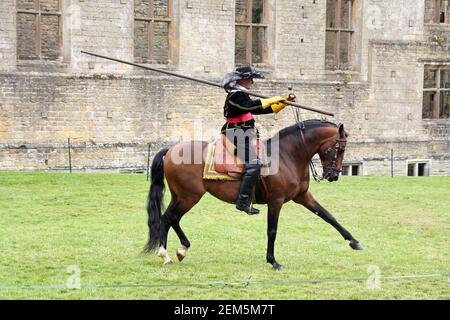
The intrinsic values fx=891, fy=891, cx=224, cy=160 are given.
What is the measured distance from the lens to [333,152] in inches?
449

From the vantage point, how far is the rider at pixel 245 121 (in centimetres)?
1091

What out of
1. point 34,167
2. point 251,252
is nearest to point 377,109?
point 34,167

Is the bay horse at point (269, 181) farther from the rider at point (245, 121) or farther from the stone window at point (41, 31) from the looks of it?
the stone window at point (41, 31)

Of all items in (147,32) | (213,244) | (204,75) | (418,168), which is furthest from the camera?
(418,168)

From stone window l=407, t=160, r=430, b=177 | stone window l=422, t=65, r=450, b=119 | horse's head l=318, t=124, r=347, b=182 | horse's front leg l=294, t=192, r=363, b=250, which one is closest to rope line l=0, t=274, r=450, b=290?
horse's front leg l=294, t=192, r=363, b=250

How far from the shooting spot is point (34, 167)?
21.7 metres

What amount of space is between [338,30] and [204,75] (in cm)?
507

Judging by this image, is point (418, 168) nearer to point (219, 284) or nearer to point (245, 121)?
point (245, 121)

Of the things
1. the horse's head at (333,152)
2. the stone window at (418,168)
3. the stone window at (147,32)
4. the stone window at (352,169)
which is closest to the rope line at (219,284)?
the horse's head at (333,152)

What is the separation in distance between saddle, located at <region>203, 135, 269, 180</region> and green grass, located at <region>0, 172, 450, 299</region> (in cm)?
114

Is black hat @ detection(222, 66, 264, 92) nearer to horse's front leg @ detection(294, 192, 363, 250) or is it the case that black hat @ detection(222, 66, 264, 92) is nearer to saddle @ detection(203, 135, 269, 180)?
saddle @ detection(203, 135, 269, 180)

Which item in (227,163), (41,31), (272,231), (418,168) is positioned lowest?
(418,168)

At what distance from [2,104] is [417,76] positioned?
527 inches

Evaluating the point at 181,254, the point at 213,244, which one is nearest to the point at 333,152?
the point at 181,254
